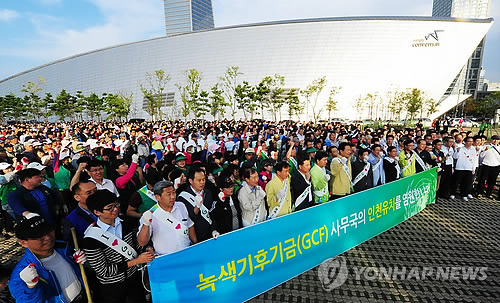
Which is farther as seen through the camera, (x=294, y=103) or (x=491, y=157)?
(x=294, y=103)

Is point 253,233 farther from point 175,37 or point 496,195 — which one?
point 175,37

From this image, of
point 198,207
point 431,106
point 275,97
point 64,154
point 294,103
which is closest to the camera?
point 198,207

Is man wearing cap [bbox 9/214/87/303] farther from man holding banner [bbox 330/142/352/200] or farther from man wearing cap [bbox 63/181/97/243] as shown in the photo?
man holding banner [bbox 330/142/352/200]

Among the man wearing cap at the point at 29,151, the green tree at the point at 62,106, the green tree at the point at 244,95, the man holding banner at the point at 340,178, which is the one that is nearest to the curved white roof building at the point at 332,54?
the green tree at the point at 244,95

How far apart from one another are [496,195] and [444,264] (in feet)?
16.6

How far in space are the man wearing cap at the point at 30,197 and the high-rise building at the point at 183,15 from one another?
5573 inches

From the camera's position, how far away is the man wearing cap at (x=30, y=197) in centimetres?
334

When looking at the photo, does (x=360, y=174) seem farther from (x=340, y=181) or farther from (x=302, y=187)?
(x=302, y=187)

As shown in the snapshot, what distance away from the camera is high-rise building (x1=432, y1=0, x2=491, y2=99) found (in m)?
54.3

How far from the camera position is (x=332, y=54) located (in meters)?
51.0

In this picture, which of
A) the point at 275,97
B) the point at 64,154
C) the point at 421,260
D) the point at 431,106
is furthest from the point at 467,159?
the point at 431,106

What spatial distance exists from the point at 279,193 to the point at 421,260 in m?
2.85

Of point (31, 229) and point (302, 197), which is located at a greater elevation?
point (31, 229)

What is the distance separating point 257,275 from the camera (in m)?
3.10
